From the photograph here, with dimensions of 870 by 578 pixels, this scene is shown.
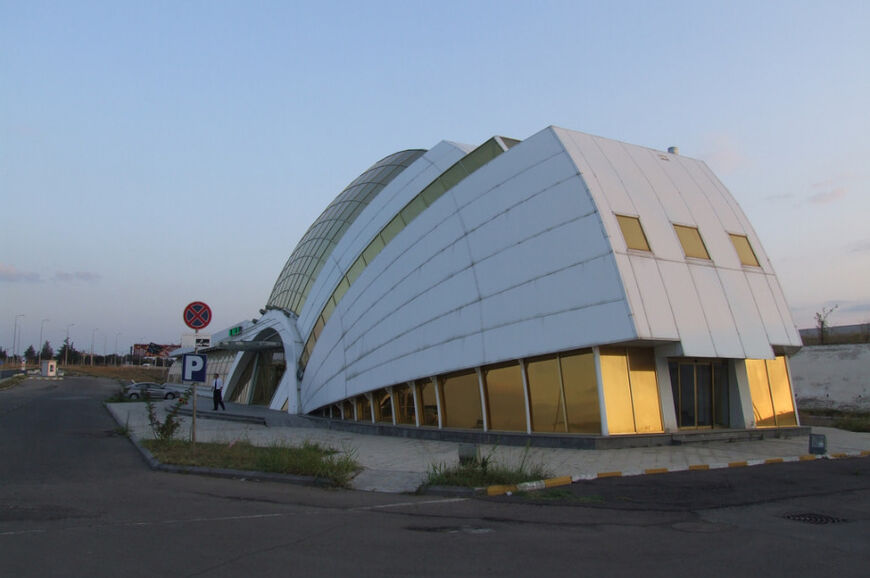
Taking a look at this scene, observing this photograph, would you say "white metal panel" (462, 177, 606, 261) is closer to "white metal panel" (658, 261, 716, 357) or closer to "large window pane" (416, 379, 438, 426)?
"white metal panel" (658, 261, 716, 357)

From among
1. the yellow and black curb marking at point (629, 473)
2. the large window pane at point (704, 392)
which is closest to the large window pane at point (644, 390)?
the large window pane at point (704, 392)

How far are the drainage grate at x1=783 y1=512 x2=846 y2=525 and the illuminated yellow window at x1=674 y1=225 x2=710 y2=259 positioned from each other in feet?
29.3

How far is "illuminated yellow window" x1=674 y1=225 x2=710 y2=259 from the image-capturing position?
15.7 m

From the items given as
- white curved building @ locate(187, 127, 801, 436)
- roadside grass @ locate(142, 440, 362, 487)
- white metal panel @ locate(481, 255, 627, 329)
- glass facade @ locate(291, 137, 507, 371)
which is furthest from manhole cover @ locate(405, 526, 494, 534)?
glass facade @ locate(291, 137, 507, 371)

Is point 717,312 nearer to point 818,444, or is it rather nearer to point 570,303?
point 818,444

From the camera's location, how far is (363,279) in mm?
21688

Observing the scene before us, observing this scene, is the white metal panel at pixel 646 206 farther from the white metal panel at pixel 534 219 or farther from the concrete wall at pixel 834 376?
the concrete wall at pixel 834 376

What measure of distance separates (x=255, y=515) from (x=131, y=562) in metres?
2.28

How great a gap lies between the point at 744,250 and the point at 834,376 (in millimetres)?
14722

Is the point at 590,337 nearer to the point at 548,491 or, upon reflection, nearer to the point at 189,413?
the point at 548,491

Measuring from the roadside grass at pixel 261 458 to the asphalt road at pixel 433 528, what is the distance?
0.56 m

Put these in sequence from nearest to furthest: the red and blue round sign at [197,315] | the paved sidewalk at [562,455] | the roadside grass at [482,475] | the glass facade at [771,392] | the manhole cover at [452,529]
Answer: the manhole cover at [452,529] < the roadside grass at [482,475] < the paved sidewalk at [562,455] < the red and blue round sign at [197,315] < the glass facade at [771,392]

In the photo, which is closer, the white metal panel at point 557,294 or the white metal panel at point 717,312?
the white metal panel at point 557,294

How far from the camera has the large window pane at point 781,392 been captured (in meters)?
16.5
